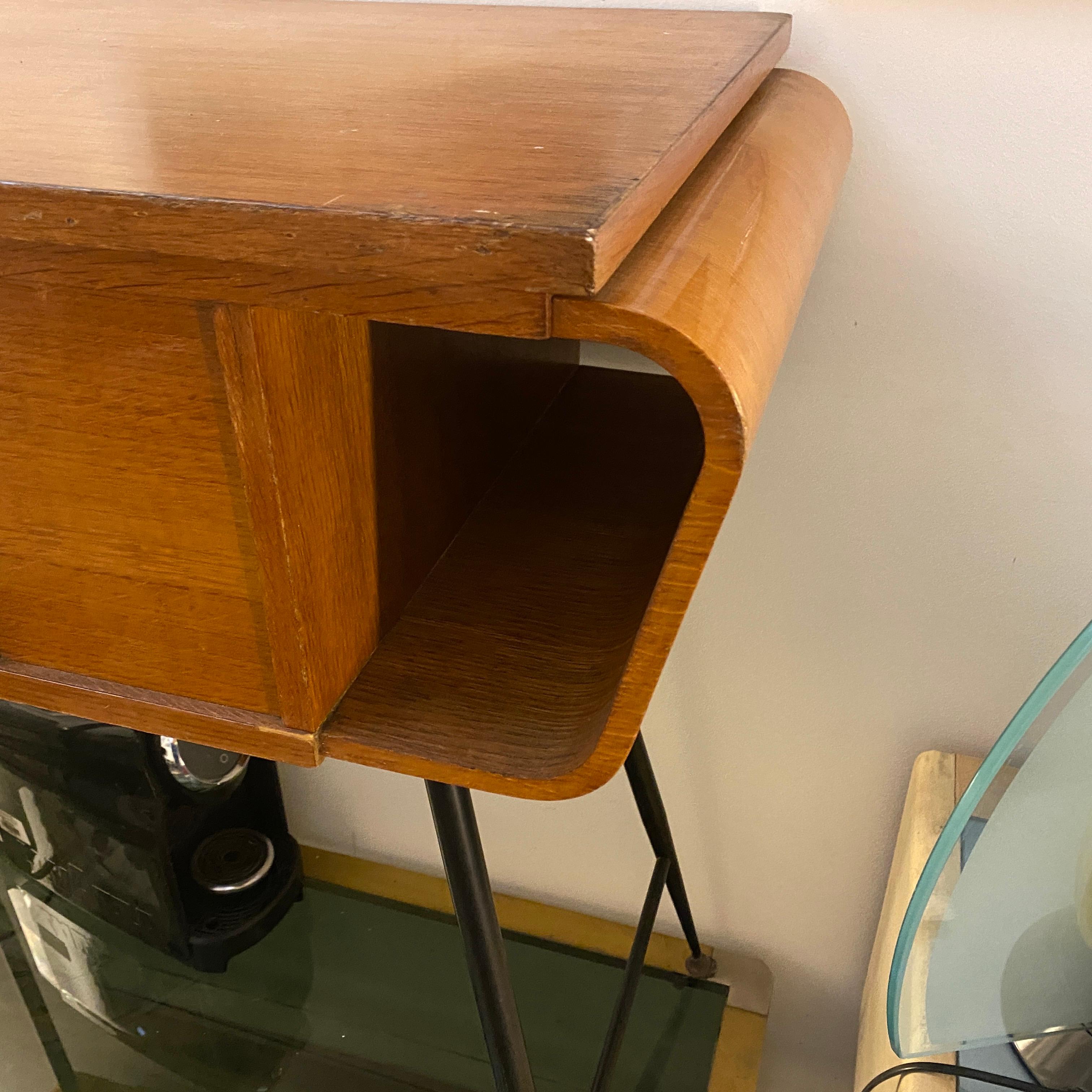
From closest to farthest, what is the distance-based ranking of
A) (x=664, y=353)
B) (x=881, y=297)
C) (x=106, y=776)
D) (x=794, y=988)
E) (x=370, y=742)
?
(x=664, y=353), (x=370, y=742), (x=881, y=297), (x=106, y=776), (x=794, y=988)

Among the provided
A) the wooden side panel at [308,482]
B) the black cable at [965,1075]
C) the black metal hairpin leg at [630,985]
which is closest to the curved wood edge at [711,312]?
the wooden side panel at [308,482]

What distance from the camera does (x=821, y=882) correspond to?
91cm

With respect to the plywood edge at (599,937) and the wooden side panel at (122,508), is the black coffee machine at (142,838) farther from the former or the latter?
the wooden side panel at (122,508)

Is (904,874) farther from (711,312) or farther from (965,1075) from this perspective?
(711,312)

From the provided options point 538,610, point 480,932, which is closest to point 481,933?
point 480,932

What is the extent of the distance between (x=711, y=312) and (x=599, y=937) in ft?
2.88

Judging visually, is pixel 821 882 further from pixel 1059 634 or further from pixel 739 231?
pixel 739 231

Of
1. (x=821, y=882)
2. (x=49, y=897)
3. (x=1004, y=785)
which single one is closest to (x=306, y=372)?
(x=1004, y=785)

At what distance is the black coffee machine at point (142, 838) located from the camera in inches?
34.1

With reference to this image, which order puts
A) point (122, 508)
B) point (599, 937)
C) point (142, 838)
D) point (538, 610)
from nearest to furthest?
point (122, 508)
point (538, 610)
point (142, 838)
point (599, 937)

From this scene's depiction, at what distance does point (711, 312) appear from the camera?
28cm

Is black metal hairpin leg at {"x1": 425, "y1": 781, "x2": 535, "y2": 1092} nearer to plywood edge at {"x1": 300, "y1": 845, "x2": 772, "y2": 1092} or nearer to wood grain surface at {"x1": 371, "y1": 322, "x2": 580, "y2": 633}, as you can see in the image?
wood grain surface at {"x1": 371, "y1": 322, "x2": 580, "y2": 633}

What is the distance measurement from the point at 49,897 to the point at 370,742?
2.55 feet

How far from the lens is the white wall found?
0.58m
